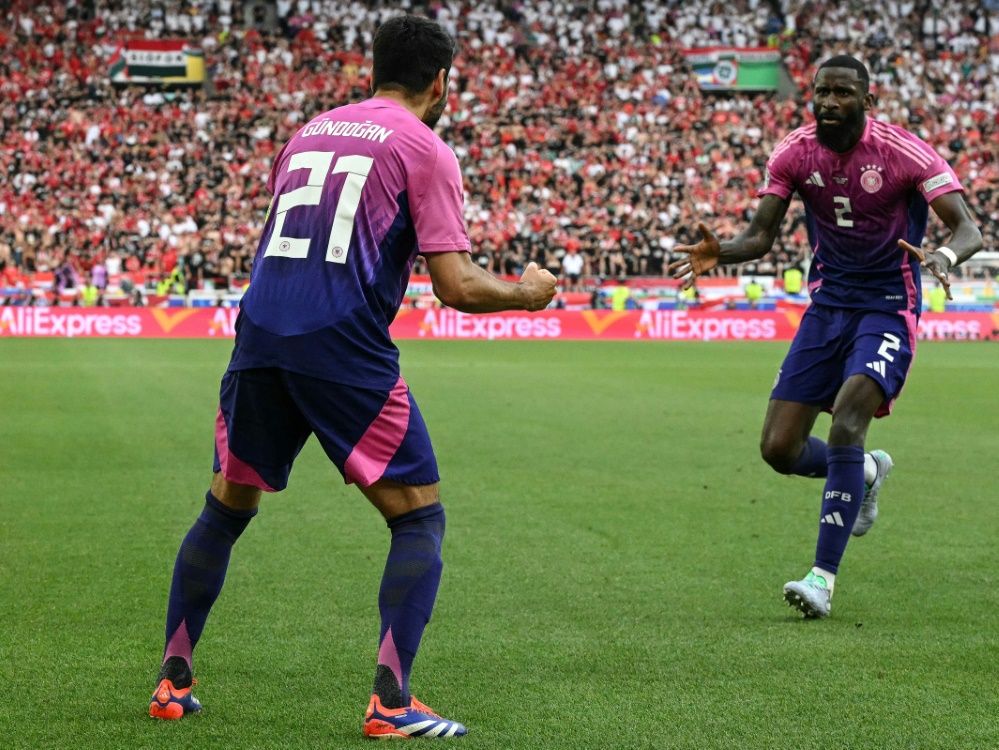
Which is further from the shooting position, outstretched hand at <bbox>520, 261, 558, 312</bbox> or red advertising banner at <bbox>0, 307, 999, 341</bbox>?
red advertising banner at <bbox>0, 307, 999, 341</bbox>

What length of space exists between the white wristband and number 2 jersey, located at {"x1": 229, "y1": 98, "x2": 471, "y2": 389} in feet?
8.39

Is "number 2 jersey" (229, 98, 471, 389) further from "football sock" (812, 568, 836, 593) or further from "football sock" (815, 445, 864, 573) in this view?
"football sock" (815, 445, 864, 573)

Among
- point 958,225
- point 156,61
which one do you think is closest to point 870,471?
point 958,225

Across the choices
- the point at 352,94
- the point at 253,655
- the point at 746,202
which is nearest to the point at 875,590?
the point at 253,655

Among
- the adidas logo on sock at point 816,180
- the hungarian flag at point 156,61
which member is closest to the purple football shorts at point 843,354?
the adidas logo on sock at point 816,180

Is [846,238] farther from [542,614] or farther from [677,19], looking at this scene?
[677,19]

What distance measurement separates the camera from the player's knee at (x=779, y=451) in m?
5.98

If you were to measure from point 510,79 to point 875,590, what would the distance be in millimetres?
35534

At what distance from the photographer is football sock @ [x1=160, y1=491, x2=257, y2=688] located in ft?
12.8

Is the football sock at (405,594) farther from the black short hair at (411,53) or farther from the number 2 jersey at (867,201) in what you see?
the number 2 jersey at (867,201)

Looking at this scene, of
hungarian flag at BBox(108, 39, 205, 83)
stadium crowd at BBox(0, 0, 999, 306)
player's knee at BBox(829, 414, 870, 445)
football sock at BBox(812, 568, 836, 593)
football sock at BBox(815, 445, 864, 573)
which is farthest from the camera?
hungarian flag at BBox(108, 39, 205, 83)

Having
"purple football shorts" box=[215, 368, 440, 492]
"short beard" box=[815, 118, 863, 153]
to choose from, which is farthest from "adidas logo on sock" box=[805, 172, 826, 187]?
"purple football shorts" box=[215, 368, 440, 492]

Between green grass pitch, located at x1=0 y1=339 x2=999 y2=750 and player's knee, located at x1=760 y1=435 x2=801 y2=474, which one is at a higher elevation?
player's knee, located at x1=760 y1=435 x2=801 y2=474

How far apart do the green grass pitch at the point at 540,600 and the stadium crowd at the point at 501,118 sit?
21290 millimetres
